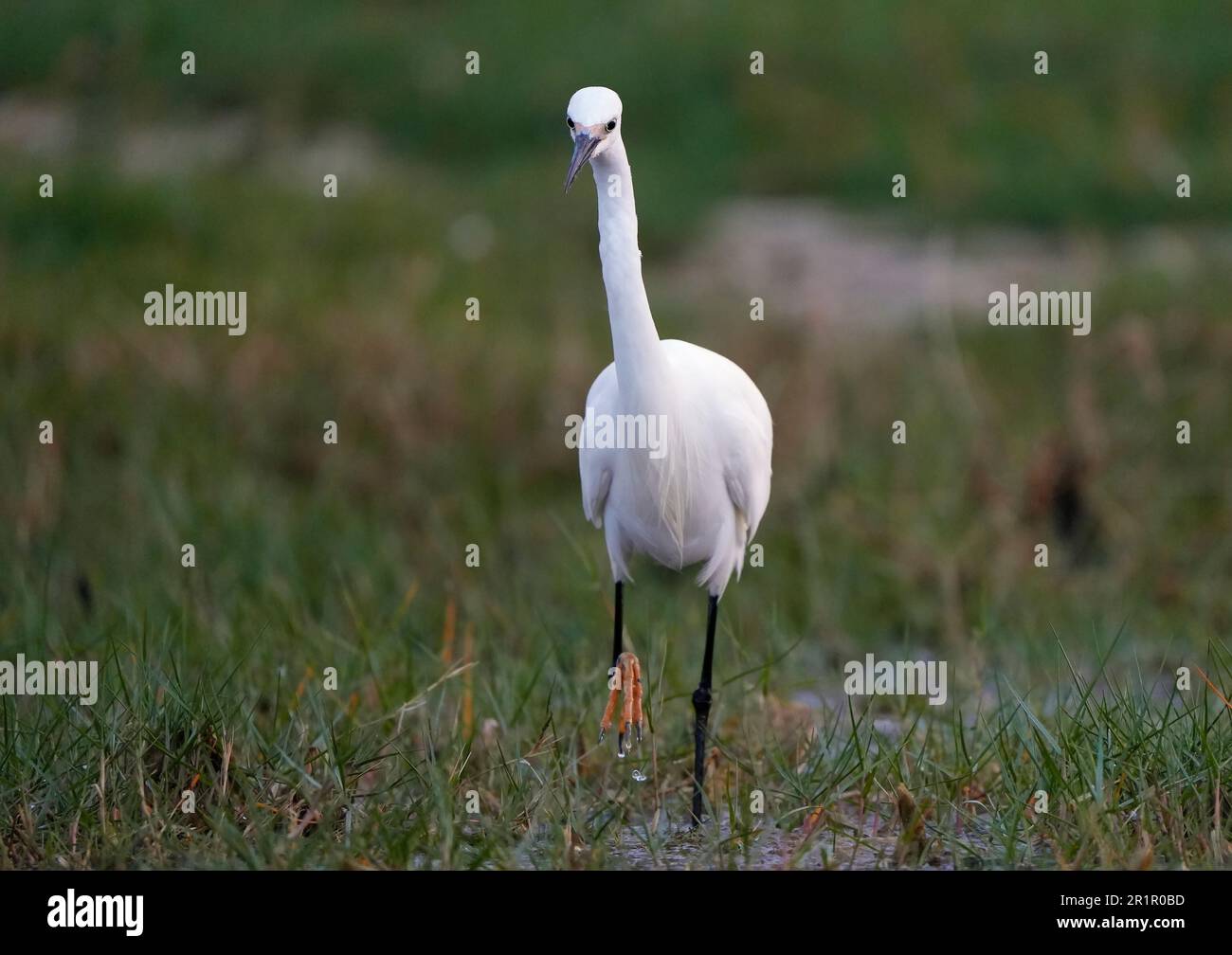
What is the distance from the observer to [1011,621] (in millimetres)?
5191

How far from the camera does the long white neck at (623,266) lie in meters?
3.04

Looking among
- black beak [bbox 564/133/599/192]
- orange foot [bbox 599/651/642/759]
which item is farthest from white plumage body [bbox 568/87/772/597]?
orange foot [bbox 599/651/642/759]

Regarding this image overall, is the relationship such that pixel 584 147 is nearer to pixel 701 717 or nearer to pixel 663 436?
pixel 663 436

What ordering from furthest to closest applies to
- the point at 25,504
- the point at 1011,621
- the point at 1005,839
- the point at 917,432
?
the point at 917,432, the point at 25,504, the point at 1011,621, the point at 1005,839

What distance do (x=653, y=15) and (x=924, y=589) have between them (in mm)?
7105

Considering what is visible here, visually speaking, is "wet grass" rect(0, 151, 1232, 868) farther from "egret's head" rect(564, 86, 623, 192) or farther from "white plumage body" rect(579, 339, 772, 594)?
"egret's head" rect(564, 86, 623, 192)

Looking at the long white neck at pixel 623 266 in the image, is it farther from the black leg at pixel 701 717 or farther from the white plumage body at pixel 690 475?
the black leg at pixel 701 717

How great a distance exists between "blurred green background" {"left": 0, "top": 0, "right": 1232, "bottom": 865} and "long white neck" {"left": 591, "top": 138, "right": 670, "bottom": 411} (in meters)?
0.87

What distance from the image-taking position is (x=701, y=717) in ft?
11.7

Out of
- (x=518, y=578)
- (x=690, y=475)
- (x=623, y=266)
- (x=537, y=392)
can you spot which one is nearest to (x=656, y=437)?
(x=690, y=475)

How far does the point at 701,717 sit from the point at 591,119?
4.54ft

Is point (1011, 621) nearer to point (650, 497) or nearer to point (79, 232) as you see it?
point (650, 497)
